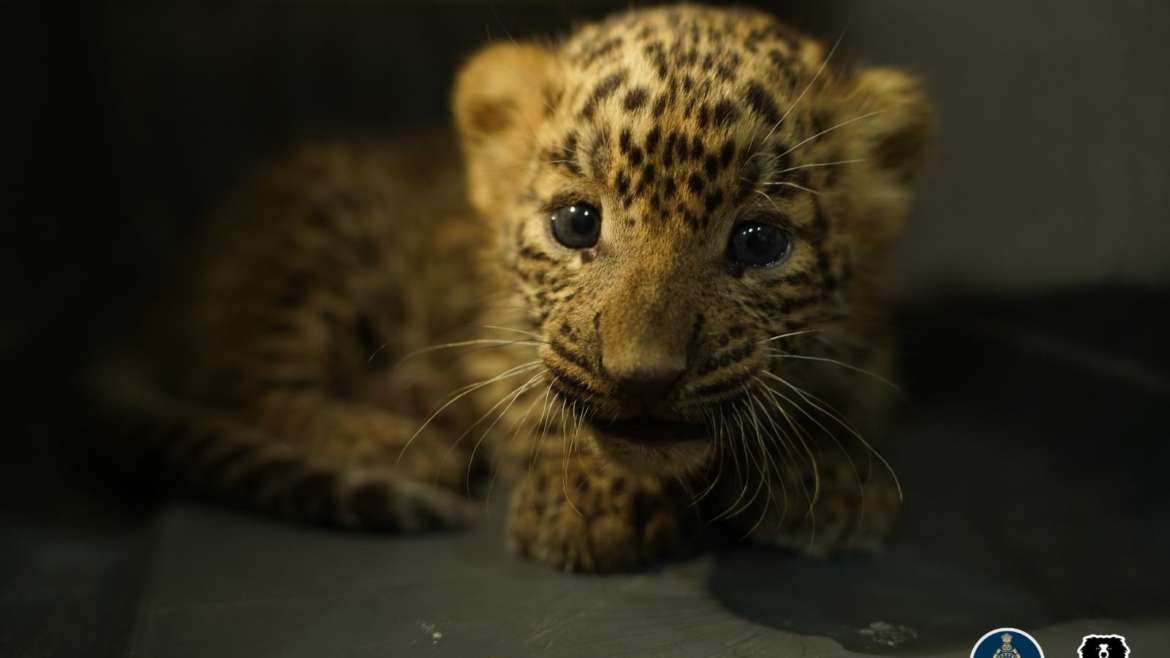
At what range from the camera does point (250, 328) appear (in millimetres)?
3373

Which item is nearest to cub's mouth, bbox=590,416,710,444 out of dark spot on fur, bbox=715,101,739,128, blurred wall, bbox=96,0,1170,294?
dark spot on fur, bbox=715,101,739,128

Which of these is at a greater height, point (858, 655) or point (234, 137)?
point (234, 137)

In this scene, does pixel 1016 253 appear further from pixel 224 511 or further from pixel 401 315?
pixel 224 511

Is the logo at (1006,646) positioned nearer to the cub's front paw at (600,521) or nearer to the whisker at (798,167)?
the cub's front paw at (600,521)

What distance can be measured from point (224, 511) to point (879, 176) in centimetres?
207

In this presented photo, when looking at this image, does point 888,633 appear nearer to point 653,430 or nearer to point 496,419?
point 653,430

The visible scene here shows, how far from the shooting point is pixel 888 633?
7.36 feet

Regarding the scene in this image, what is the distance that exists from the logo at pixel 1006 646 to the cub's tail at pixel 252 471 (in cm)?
137

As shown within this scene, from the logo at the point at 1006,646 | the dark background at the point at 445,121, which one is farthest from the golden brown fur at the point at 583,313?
the logo at the point at 1006,646

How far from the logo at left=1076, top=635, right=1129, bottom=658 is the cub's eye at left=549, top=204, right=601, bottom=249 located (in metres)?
1.35

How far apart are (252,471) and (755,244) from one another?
1.56 meters

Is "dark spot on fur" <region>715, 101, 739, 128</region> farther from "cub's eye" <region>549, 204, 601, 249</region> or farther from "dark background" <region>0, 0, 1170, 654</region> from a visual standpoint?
"dark background" <region>0, 0, 1170, 654</region>

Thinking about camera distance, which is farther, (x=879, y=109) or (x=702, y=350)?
(x=879, y=109)

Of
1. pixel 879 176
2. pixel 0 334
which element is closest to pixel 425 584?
pixel 879 176
